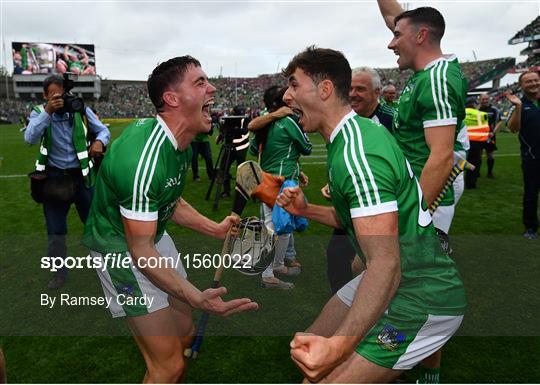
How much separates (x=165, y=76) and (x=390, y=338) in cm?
183

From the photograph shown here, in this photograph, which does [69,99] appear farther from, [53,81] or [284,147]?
[284,147]

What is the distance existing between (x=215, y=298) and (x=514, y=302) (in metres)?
3.49

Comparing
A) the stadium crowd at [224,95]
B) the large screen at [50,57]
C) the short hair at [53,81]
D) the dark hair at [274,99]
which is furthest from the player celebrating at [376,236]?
the large screen at [50,57]

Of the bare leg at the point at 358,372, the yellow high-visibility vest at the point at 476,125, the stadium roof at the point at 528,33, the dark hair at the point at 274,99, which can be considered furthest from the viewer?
the stadium roof at the point at 528,33

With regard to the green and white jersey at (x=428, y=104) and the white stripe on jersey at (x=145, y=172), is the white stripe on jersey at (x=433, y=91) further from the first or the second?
the white stripe on jersey at (x=145, y=172)

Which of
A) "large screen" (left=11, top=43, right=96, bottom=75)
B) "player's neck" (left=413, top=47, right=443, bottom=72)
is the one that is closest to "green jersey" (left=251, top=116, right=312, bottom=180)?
"player's neck" (left=413, top=47, right=443, bottom=72)

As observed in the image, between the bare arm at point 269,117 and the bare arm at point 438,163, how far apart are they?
197 cm

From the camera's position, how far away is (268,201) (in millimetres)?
2543

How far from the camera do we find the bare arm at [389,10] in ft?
12.5

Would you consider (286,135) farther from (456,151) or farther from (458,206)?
(458,206)

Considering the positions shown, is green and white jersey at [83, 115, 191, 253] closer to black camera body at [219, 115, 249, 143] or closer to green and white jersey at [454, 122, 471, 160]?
green and white jersey at [454, 122, 471, 160]

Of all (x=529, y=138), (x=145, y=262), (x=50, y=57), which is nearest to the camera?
(x=145, y=262)

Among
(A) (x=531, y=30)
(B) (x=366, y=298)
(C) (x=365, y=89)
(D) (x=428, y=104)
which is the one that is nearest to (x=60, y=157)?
(C) (x=365, y=89)

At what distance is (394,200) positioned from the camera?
1.56 m
